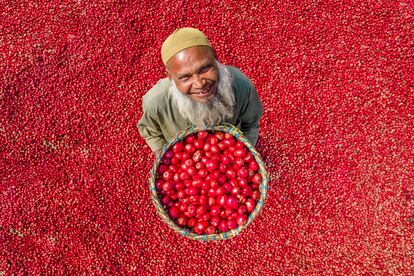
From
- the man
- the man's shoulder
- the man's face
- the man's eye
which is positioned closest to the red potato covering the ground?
the man

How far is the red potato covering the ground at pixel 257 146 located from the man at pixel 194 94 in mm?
750

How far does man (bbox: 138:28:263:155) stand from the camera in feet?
6.30

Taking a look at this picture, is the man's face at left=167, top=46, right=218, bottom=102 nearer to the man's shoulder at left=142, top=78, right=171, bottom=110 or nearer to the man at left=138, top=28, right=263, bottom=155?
the man at left=138, top=28, right=263, bottom=155

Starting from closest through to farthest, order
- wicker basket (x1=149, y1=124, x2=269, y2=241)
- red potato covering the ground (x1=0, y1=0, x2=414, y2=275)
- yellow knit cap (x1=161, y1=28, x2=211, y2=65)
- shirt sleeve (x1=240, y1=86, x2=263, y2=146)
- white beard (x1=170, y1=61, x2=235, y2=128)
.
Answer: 1. yellow knit cap (x1=161, y1=28, x2=211, y2=65)
2. white beard (x1=170, y1=61, x2=235, y2=128)
3. wicker basket (x1=149, y1=124, x2=269, y2=241)
4. shirt sleeve (x1=240, y1=86, x2=263, y2=146)
5. red potato covering the ground (x1=0, y1=0, x2=414, y2=275)

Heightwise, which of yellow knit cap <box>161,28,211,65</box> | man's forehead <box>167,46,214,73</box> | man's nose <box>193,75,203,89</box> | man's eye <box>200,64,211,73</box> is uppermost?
yellow knit cap <box>161,28,211,65</box>

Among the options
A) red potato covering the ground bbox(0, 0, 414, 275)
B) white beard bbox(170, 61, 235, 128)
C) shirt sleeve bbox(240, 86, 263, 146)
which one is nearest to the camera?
white beard bbox(170, 61, 235, 128)

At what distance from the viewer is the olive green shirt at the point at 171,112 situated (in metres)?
2.38

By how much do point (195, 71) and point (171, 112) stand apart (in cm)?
68

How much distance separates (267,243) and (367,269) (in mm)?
1049

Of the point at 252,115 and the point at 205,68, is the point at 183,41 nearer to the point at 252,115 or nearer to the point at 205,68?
the point at 205,68

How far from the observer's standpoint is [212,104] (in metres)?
2.27

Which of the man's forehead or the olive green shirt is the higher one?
the man's forehead

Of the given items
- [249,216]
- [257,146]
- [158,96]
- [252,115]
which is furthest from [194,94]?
[257,146]

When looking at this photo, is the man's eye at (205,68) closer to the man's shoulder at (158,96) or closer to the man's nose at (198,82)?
the man's nose at (198,82)
